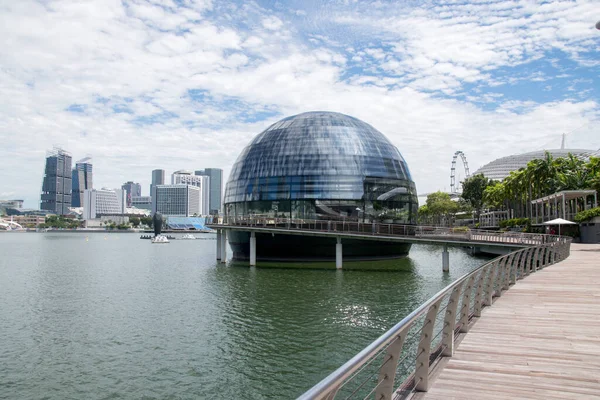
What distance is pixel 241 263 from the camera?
52281 mm

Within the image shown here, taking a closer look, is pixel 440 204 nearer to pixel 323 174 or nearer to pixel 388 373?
pixel 323 174

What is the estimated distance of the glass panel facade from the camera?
5856cm

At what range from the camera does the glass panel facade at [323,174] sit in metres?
58.6

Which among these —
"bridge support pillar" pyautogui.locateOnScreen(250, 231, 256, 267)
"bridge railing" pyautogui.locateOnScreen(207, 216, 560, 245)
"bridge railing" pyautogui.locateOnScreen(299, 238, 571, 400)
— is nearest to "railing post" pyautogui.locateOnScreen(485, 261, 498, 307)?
"bridge railing" pyautogui.locateOnScreen(299, 238, 571, 400)

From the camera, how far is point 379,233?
159ft

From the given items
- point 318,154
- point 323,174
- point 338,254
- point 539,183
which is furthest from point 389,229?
point 539,183

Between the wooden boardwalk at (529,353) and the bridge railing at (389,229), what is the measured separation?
2806 centimetres

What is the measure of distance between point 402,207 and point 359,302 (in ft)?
124

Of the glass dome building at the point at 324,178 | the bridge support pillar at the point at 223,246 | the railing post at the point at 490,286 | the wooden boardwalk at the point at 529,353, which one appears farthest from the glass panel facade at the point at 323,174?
the railing post at the point at 490,286

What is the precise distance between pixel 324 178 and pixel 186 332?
40301mm

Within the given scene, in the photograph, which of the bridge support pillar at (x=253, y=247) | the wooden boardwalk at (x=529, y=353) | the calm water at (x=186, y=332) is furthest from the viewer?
the bridge support pillar at (x=253, y=247)

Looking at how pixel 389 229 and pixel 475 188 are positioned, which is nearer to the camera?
pixel 389 229

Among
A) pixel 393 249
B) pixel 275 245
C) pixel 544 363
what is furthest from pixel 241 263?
pixel 544 363

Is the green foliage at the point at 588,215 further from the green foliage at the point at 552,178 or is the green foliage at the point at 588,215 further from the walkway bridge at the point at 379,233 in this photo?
the walkway bridge at the point at 379,233
